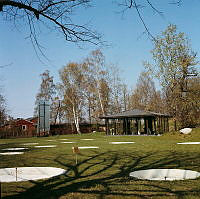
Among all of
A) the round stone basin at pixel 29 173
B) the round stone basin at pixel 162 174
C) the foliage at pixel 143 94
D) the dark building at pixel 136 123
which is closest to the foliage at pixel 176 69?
the dark building at pixel 136 123

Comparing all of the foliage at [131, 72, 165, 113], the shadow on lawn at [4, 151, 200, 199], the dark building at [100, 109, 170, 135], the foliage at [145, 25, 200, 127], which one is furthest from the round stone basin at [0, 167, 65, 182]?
the foliage at [131, 72, 165, 113]

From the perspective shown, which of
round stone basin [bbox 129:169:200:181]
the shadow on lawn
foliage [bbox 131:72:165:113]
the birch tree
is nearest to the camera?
the shadow on lawn

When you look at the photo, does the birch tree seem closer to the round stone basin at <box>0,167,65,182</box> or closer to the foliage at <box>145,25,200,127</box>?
the foliage at <box>145,25,200,127</box>

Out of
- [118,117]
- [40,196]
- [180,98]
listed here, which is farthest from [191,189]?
[118,117]

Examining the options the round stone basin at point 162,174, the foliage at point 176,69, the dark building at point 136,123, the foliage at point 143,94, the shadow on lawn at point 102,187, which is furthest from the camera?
the foliage at point 143,94

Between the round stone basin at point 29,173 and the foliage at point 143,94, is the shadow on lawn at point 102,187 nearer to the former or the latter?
the round stone basin at point 29,173

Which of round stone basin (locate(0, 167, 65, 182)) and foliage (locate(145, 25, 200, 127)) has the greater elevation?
foliage (locate(145, 25, 200, 127))

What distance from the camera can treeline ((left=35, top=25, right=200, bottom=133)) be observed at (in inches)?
834

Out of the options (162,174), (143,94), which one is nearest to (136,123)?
(143,94)

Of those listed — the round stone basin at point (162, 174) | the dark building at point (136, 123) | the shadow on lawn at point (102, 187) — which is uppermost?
the dark building at point (136, 123)

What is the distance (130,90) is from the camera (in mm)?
34938

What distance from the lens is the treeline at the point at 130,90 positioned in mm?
21188

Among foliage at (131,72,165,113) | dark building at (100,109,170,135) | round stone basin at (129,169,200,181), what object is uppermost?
foliage at (131,72,165,113)

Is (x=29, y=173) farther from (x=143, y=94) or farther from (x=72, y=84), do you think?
(x=143, y=94)
